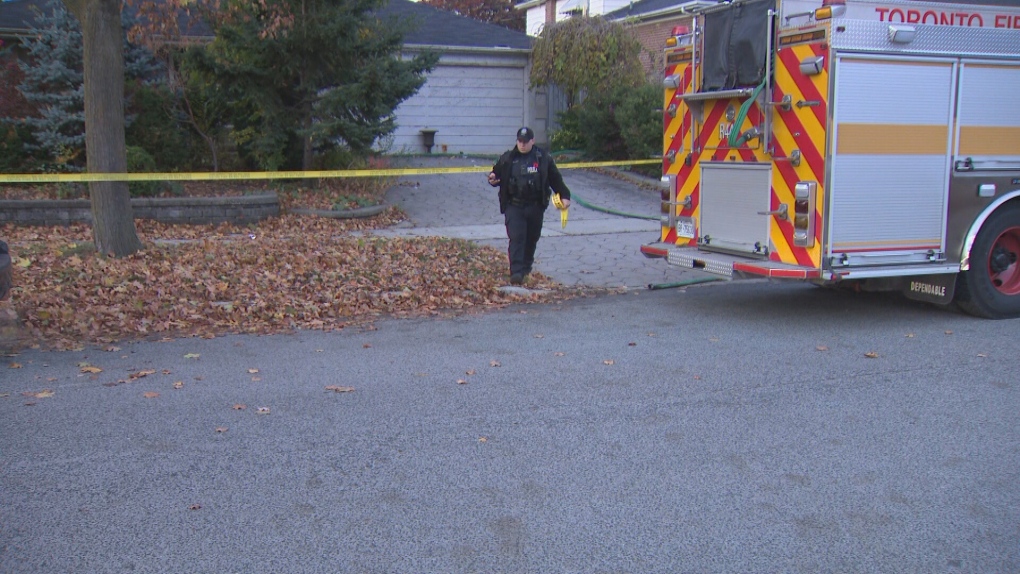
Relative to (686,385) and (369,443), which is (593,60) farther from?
(369,443)

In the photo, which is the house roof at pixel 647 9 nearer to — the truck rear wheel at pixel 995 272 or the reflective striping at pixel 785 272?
the truck rear wheel at pixel 995 272

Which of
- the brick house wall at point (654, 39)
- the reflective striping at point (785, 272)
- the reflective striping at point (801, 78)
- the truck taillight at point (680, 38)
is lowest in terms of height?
the reflective striping at point (785, 272)

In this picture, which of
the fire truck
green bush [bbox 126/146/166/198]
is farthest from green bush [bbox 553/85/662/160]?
the fire truck

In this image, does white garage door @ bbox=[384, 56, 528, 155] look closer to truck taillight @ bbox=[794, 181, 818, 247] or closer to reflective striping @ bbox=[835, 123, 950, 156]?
truck taillight @ bbox=[794, 181, 818, 247]

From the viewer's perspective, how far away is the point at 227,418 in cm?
562

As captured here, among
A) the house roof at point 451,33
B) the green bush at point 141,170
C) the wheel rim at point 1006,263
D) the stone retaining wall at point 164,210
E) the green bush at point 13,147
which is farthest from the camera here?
the house roof at point 451,33

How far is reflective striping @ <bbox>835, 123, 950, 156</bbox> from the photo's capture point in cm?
779

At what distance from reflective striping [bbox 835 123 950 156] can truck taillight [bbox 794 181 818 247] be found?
39 cm

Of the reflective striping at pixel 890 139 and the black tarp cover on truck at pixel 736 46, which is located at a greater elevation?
the black tarp cover on truck at pixel 736 46

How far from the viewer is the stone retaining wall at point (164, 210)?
42.4 ft

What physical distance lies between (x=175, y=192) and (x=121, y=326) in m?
6.59

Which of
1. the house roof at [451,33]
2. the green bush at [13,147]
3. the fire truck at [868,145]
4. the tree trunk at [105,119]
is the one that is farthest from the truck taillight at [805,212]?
the house roof at [451,33]

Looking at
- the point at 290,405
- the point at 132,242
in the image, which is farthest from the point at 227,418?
the point at 132,242

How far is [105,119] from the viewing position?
10.0 meters
